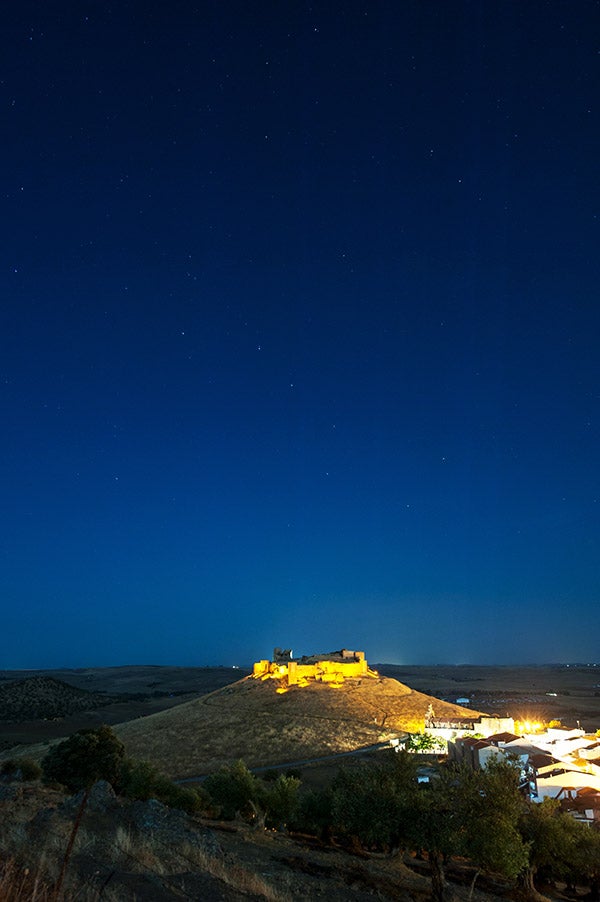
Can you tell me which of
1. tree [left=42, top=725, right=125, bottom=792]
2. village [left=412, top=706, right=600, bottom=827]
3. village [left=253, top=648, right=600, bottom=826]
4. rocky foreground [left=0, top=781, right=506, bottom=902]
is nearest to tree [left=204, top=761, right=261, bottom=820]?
rocky foreground [left=0, top=781, right=506, bottom=902]

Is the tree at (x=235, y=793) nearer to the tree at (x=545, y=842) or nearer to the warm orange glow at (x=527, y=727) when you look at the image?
the tree at (x=545, y=842)

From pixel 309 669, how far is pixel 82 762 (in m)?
67.1

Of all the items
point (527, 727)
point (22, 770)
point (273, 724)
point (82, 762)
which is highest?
point (82, 762)

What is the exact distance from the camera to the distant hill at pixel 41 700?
118375mm

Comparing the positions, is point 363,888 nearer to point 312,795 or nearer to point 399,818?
point 399,818


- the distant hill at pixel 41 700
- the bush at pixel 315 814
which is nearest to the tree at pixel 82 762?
the bush at pixel 315 814

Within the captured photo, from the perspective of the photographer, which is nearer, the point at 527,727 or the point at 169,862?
the point at 169,862

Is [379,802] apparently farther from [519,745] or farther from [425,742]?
[425,742]

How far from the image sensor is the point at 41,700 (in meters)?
133

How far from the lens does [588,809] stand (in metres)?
43.8

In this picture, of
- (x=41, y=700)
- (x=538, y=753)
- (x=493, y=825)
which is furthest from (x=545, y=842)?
(x=41, y=700)

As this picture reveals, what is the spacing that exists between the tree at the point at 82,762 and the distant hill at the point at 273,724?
17613 millimetres

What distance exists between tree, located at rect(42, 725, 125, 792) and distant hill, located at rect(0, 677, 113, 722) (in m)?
74.6

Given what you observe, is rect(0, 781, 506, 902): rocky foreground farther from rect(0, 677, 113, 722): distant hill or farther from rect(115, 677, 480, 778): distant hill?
rect(0, 677, 113, 722): distant hill
